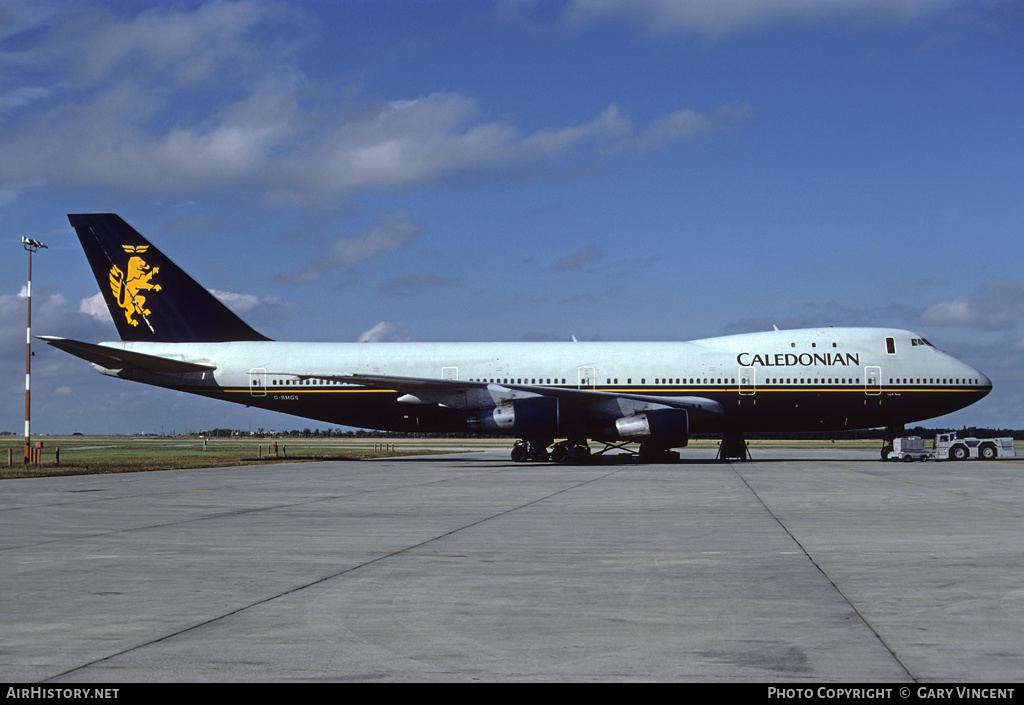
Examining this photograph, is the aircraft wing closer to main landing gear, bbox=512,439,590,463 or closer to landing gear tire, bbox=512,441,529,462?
main landing gear, bbox=512,439,590,463

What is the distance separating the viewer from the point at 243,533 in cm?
1218

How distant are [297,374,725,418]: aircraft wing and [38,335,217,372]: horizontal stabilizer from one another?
4962 mm

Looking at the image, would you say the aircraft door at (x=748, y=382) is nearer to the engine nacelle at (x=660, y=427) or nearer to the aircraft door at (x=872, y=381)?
the engine nacelle at (x=660, y=427)

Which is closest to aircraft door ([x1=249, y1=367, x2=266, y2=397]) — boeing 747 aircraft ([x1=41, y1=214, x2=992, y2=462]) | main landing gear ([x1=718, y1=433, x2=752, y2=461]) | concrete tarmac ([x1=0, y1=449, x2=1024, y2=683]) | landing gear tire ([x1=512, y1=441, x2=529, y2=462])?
boeing 747 aircraft ([x1=41, y1=214, x2=992, y2=462])

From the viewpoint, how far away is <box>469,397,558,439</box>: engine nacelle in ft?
103

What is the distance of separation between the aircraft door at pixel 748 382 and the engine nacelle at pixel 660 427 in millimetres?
2922

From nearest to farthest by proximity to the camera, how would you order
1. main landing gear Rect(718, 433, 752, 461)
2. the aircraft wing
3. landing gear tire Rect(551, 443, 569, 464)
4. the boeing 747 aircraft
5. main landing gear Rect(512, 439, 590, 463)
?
the aircraft wing, the boeing 747 aircraft, main landing gear Rect(512, 439, 590, 463), landing gear tire Rect(551, 443, 569, 464), main landing gear Rect(718, 433, 752, 461)

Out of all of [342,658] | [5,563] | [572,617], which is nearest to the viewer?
[342,658]

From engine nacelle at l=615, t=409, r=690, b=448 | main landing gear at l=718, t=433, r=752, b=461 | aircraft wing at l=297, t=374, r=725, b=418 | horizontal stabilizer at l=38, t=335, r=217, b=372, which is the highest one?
horizontal stabilizer at l=38, t=335, r=217, b=372

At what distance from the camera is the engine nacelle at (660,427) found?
103ft

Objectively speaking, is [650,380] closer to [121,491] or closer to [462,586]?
[121,491]

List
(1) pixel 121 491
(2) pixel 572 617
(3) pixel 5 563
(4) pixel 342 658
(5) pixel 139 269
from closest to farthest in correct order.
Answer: (4) pixel 342 658
(2) pixel 572 617
(3) pixel 5 563
(1) pixel 121 491
(5) pixel 139 269

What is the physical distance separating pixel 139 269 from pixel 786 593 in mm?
33991
